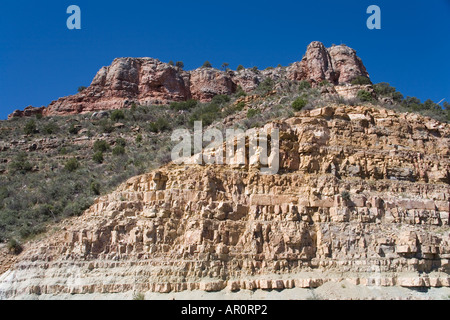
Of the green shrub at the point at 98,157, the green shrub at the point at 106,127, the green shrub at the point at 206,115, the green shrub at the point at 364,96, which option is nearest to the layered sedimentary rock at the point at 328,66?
the green shrub at the point at 206,115

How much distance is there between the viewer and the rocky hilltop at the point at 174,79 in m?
33.5

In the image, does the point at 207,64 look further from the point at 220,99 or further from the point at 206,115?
the point at 206,115

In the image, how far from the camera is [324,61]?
33.6m

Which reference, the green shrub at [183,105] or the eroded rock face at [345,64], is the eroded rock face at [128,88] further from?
the eroded rock face at [345,64]

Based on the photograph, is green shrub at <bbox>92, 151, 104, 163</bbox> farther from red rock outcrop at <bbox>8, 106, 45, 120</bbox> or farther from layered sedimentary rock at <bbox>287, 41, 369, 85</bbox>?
layered sedimentary rock at <bbox>287, 41, 369, 85</bbox>

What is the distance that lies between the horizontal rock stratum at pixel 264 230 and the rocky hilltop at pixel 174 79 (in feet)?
63.7

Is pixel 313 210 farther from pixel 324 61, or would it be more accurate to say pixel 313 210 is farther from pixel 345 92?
pixel 324 61

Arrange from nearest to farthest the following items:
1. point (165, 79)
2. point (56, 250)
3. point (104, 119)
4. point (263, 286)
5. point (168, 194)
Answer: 1. point (263, 286)
2. point (56, 250)
3. point (168, 194)
4. point (104, 119)
5. point (165, 79)

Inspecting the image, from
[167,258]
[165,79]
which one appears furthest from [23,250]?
[165,79]

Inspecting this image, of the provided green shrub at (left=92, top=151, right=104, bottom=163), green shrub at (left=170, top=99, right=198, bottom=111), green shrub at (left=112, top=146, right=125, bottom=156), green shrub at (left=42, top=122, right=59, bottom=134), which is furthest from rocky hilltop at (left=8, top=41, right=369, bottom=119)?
green shrub at (left=92, top=151, right=104, bottom=163)

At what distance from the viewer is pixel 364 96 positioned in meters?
20.0

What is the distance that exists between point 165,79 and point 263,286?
30.1 metres

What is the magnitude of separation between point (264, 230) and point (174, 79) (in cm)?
2890

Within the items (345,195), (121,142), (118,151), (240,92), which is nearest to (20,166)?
(118,151)
